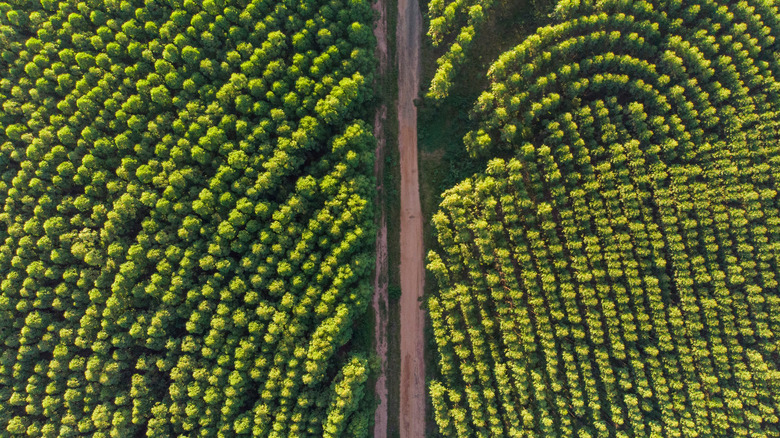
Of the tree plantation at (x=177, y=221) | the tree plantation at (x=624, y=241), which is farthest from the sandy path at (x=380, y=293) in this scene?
the tree plantation at (x=624, y=241)

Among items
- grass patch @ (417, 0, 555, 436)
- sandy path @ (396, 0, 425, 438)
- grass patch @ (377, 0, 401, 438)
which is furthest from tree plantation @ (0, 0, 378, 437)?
grass patch @ (417, 0, 555, 436)

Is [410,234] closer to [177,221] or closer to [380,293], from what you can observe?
[380,293]

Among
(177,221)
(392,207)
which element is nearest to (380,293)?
(392,207)

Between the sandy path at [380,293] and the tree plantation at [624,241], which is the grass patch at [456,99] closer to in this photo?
the tree plantation at [624,241]

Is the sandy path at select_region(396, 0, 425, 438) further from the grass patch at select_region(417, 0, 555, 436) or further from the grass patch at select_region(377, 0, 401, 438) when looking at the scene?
the grass patch at select_region(417, 0, 555, 436)

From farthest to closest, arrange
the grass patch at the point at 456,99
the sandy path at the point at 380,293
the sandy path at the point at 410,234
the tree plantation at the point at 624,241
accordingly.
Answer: the grass patch at the point at 456,99
the sandy path at the point at 410,234
the sandy path at the point at 380,293
the tree plantation at the point at 624,241

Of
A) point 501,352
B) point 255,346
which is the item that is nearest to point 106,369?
point 255,346
